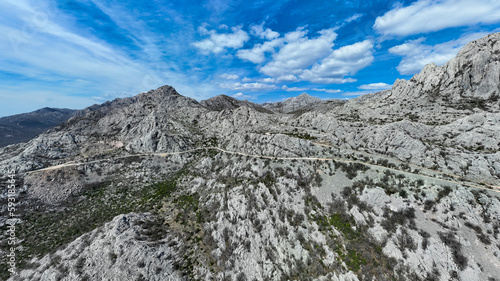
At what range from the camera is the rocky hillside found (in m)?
32.9

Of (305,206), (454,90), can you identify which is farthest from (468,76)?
(305,206)

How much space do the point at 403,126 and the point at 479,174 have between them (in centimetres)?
2366

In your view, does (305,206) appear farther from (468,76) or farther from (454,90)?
(468,76)

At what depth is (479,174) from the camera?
37.7 m

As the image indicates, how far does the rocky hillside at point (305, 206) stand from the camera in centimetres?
3288

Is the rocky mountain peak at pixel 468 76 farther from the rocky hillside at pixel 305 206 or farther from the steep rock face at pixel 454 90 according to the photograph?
the rocky hillside at pixel 305 206

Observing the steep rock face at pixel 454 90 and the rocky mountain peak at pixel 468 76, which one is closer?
the steep rock face at pixel 454 90

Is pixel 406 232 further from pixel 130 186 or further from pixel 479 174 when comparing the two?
pixel 130 186

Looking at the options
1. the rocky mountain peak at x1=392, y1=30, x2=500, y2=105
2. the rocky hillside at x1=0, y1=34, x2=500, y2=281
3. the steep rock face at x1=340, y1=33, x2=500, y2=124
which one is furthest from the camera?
the rocky mountain peak at x1=392, y1=30, x2=500, y2=105

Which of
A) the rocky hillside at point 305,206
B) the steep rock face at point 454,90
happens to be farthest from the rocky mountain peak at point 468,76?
the rocky hillside at point 305,206

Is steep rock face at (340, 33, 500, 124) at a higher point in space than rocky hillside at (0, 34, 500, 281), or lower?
higher

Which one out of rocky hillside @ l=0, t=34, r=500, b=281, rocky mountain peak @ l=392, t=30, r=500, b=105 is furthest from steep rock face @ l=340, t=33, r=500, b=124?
rocky hillside @ l=0, t=34, r=500, b=281

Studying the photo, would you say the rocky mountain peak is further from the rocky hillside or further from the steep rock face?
the rocky hillside

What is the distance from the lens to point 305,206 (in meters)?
45.7
